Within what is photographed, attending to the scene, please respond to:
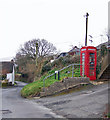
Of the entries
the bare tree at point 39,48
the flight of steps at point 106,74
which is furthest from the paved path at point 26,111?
the bare tree at point 39,48

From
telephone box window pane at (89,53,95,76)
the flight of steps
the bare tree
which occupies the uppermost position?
the bare tree

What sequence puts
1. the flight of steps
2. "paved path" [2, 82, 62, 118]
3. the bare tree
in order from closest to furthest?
"paved path" [2, 82, 62, 118], the flight of steps, the bare tree

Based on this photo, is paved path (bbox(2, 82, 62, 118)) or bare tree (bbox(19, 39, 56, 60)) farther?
bare tree (bbox(19, 39, 56, 60))

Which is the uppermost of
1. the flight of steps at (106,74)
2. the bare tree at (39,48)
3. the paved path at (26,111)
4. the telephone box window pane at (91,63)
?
the bare tree at (39,48)

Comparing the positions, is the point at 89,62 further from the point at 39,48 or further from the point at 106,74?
the point at 39,48

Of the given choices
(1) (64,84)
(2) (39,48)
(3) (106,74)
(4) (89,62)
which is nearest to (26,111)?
(1) (64,84)

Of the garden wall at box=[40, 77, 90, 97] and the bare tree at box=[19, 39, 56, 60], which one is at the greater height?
the bare tree at box=[19, 39, 56, 60]

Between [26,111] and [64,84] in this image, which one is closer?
[26,111]

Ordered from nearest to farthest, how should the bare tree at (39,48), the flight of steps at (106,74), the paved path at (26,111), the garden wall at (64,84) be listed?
the paved path at (26,111) < the garden wall at (64,84) < the flight of steps at (106,74) < the bare tree at (39,48)

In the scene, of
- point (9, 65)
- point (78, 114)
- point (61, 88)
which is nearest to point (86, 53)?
point (61, 88)

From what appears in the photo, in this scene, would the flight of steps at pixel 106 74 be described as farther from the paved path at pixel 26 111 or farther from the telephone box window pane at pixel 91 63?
the paved path at pixel 26 111

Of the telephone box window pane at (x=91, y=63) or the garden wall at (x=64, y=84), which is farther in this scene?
the telephone box window pane at (x=91, y=63)

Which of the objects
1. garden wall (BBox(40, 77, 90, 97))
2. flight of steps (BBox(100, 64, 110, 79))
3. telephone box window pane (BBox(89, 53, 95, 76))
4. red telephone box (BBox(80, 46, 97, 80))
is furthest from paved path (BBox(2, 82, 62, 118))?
A: flight of steps (BBox(100, 64, 110, 79))

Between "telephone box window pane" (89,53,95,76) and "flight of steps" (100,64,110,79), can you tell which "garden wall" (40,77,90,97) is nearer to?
"telephone box window pane" (89,53,95,76)
